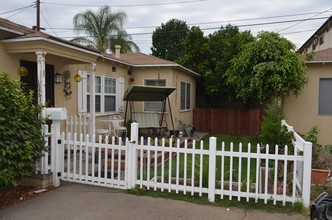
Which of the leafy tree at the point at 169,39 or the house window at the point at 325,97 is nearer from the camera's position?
the house window at the point at 325,97

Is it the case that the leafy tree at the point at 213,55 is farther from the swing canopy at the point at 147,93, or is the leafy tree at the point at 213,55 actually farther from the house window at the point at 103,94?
the house window at the point at 103,94

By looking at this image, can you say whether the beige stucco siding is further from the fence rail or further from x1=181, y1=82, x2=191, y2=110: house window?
x1=181, y1=82, x2=191, y2=110: house window

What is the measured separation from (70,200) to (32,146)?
3.77 ft

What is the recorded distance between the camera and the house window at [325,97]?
1178 centimetres

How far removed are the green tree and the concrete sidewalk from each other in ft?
25.1

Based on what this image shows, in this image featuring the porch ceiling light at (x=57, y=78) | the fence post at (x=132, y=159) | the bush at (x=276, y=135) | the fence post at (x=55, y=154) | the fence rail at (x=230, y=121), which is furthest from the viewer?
the fence rail at (x=230, y=121)

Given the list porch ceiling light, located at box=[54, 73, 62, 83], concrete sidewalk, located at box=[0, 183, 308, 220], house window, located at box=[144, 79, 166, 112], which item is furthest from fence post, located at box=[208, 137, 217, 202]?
house window, located at box=[144, 79, 166, 112]

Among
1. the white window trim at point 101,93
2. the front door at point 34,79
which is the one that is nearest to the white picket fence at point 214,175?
the front door at point 34,79

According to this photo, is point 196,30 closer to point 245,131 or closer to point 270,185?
point 245,131

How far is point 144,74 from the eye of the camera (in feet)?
44.2

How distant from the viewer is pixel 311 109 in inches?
472

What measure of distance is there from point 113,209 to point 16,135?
6.65 ft

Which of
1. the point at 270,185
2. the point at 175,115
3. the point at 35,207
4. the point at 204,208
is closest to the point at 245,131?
the point at 175,115

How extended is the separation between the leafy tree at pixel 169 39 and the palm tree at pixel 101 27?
12.3 meters
